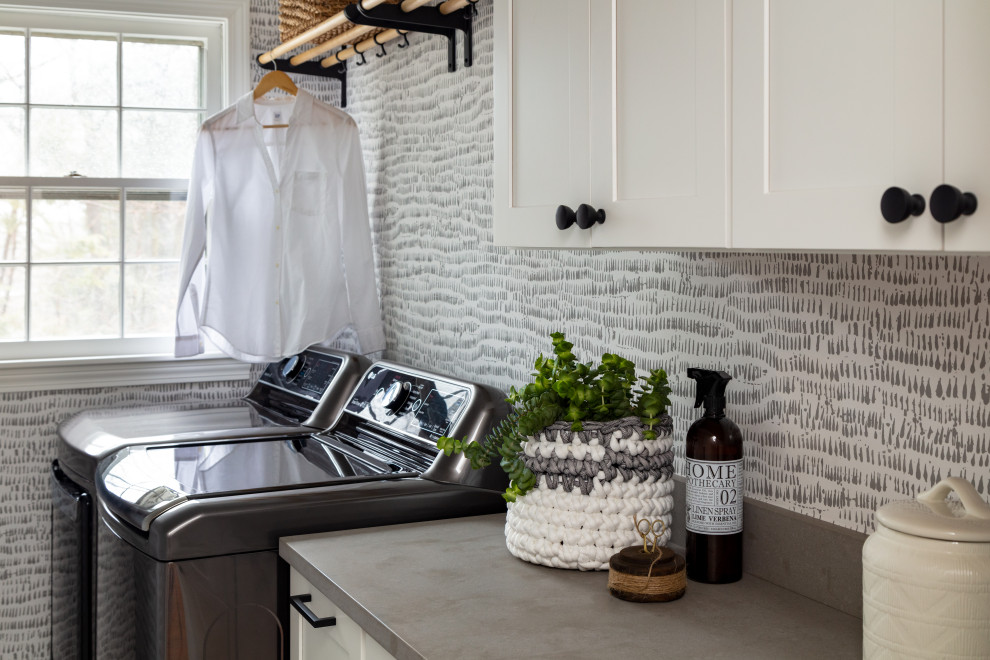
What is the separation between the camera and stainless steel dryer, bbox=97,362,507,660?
1691 millimetres

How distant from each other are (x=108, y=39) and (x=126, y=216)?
0.56 metres

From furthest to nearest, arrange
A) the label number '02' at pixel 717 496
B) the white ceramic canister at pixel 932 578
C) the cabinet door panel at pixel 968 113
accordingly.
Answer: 1. the label number '02' at pixel 717 496
2. the white ceramic canister at pixel 932 578
3. the cabinet door panel at pixel 968 113

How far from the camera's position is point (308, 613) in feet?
5.26

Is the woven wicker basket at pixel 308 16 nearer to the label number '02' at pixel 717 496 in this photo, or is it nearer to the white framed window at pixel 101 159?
the white framed window at pixel 101 159

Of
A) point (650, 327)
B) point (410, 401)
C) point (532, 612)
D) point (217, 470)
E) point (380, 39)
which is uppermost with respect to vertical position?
point (380, 39)

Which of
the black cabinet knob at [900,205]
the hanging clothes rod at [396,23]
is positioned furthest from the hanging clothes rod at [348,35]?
the black cabinet knob at [900,205]

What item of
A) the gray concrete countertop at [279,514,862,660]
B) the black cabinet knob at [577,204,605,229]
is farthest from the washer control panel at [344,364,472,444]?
the black cabinet knob at [577,204,605,229]

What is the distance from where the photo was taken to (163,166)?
317cm

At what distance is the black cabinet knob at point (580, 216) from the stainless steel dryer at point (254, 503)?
25.4 inches

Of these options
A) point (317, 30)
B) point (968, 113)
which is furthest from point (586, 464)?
point (317, 30)

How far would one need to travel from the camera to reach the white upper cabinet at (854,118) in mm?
818

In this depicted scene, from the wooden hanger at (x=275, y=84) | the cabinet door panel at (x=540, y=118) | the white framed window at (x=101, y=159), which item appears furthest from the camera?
the white framed window at (x=101, y=159)

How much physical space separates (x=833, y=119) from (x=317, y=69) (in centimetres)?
240

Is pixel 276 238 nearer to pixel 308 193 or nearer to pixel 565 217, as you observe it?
pixel 308 193
